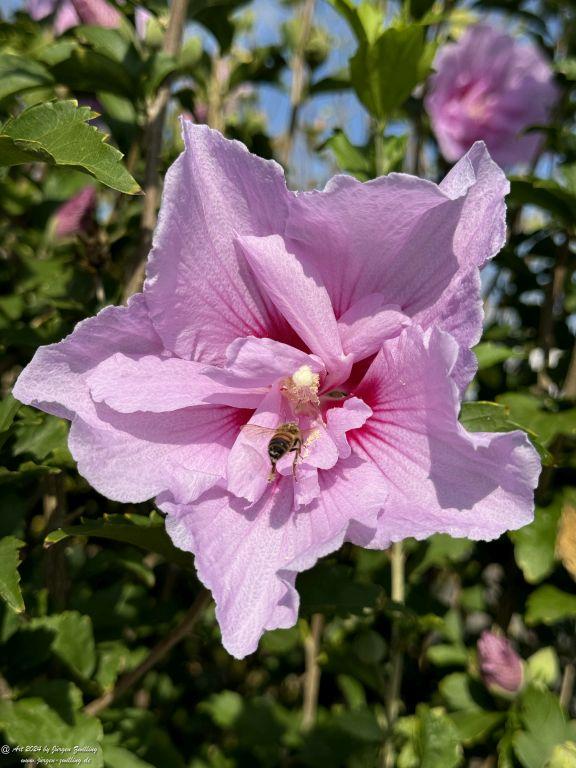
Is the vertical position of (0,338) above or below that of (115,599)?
above

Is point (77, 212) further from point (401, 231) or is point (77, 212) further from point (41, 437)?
point (401, 231)

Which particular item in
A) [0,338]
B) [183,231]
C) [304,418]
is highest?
[183,231]

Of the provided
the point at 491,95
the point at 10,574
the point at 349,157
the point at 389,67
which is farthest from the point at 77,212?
the point at 491,95

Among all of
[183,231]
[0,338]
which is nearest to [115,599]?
[0,338]

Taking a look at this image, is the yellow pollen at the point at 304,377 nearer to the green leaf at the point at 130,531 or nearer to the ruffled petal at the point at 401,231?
the ruffled petal at the point at 401,231

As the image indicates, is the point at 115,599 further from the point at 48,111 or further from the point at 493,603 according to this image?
→ the point at 493,603

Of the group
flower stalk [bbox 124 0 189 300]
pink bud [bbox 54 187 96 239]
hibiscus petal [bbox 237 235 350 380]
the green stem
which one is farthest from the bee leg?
pink bud [bbox 54 187 96 239]
